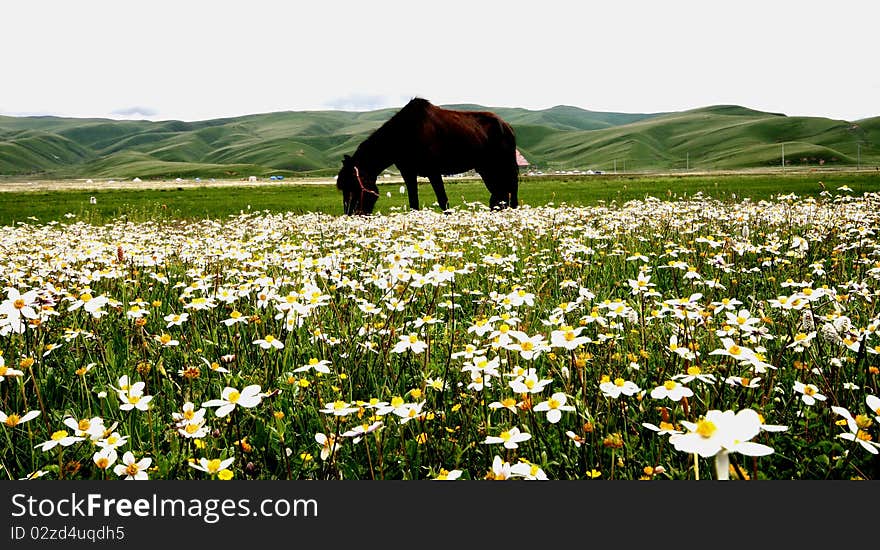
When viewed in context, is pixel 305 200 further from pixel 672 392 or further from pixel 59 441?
pixel 672 392

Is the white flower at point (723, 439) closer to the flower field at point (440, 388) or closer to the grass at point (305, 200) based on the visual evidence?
the flower field at point (440, 388)

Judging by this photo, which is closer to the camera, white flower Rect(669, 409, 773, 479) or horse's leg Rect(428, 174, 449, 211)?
white flower Rect(669, 409, 773, 479)

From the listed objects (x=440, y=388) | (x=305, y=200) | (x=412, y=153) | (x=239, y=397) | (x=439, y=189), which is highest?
(x=412, y=153)

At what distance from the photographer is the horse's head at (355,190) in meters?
16.6

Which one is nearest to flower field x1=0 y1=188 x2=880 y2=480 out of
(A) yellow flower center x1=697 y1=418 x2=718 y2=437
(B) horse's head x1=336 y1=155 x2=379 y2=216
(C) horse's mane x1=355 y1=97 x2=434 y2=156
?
(A) yellow flower center x1=697 y1=418 x2=718 y2=437

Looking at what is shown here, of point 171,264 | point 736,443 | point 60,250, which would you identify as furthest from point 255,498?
point 60,250

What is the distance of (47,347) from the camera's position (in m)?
3.99

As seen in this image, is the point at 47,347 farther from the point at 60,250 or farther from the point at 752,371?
the point at 752,371

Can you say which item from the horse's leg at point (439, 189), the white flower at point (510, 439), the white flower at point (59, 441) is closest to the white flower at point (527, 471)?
the white flower at point (510, 439)

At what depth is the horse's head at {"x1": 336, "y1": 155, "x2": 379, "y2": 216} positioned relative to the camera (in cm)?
1659

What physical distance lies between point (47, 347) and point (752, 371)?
488 centimetres

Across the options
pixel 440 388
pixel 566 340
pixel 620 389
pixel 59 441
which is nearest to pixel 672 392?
pixel 620 389

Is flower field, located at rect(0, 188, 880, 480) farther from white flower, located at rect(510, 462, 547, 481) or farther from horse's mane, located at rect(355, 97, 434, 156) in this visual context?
horse's mane, located at rect(355, 97, 434, 156)

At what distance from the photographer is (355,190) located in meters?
16.7
